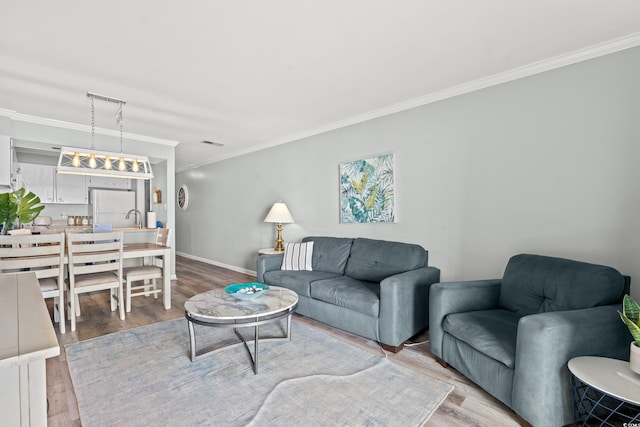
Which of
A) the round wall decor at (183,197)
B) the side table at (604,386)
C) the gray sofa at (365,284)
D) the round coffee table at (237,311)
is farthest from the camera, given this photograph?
the round wall decor at (183,197)

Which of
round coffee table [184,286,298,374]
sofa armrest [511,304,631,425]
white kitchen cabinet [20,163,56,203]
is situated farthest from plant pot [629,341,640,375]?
white kitchen cabinet [20,163,56,203]

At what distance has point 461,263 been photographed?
3.07 m

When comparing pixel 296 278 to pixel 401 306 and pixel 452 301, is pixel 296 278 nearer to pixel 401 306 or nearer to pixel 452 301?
pixel 401 306

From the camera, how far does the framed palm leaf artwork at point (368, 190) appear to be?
3605 millimetres

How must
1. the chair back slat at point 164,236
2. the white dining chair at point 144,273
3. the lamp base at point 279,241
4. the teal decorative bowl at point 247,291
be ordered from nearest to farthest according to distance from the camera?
the teal decorative bowl at point 247,291 < the white dining chair at point 144,273 < the chair back slat at point 164,236 < the lamp base at point 279,241

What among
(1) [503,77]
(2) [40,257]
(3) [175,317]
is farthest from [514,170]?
(2) [40,257]

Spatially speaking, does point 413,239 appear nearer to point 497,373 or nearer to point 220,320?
point 497,373

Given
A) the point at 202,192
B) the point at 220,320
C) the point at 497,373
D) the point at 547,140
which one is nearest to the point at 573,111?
the point at 547,140

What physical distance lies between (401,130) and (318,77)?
1.22 meters

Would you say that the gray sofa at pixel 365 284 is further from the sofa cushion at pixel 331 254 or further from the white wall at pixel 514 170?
the white wall at pixel 514 170

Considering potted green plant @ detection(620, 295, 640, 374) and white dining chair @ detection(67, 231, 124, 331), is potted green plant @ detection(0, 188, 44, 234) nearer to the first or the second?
white dining chair @ detection(67, 231, 124, 331)

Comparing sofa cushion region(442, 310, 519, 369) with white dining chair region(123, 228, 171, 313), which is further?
white dining chair region(123, 228, 171, 313)

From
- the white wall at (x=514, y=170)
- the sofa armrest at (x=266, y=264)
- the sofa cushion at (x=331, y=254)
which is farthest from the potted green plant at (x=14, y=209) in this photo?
the white wall at (x=514, y=170)

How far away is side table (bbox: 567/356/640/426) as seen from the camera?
4.35 ft
